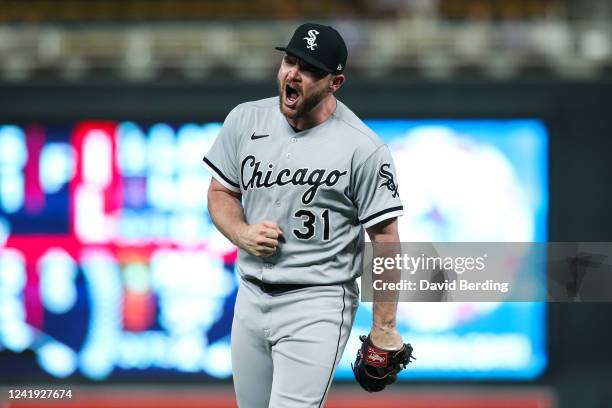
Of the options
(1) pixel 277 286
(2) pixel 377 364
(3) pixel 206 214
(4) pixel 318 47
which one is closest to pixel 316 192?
(1) pixel 277 286

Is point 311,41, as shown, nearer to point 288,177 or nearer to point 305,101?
point 305,101

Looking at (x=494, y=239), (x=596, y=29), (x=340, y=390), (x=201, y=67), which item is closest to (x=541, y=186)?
(x=494, y=239)

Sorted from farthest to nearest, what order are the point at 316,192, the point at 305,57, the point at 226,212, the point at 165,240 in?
the point at 165,240
the point at 226,212
the point at 316,192
the point at 305,57

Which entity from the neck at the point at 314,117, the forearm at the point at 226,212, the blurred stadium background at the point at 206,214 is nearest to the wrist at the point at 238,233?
the forearm at the point at 226,212

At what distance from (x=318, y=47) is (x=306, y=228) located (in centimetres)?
60

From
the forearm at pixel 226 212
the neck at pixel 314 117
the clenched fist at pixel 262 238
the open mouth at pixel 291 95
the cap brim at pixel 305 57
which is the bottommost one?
the clenched fist at pixel 262 238

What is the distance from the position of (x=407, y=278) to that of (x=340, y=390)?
3.48 m

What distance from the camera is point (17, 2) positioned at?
9422 mm

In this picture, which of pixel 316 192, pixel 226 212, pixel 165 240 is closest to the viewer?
pixel 316 192

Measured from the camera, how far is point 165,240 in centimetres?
773

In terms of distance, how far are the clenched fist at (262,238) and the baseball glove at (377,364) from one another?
0.47 metres

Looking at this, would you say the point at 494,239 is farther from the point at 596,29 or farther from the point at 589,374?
the point at 596,29

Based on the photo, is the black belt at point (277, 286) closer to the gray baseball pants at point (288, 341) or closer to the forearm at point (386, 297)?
the gray baseball pants at point (288, 341)

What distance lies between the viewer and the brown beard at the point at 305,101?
363 centimetres
